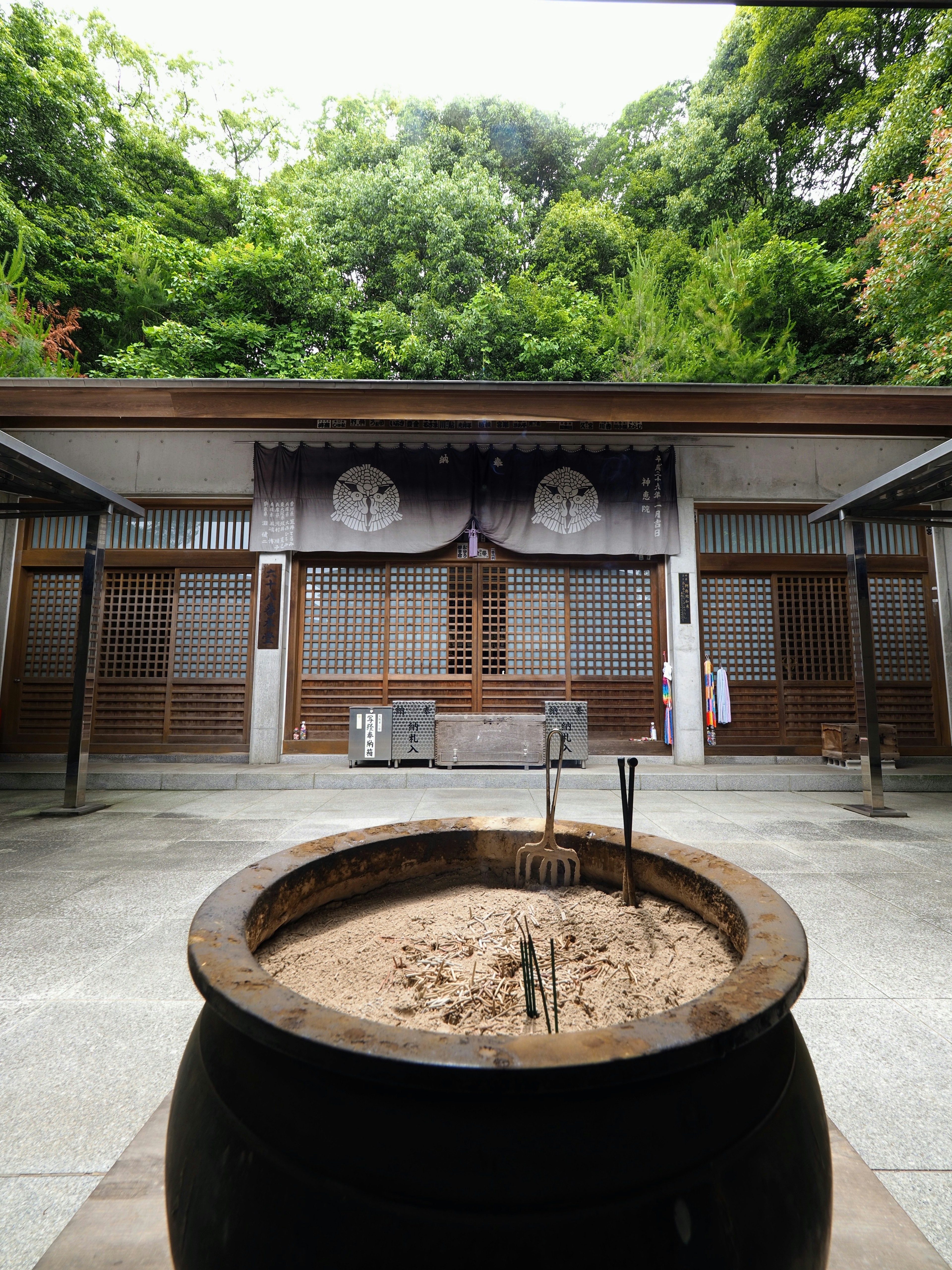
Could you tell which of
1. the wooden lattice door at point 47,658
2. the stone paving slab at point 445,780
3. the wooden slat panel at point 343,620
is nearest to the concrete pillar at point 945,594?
the stone paving slab at point 445,780

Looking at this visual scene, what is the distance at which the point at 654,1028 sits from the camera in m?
0.73

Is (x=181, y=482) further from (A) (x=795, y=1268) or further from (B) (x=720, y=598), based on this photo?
(A) (x=795, y=1268)

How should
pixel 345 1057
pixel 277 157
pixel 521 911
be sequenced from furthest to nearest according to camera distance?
pixel 277 157
pixel 521 911
pixel 345 1057

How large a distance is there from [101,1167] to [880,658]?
10.0 metres

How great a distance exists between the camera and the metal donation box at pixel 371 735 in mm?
7863

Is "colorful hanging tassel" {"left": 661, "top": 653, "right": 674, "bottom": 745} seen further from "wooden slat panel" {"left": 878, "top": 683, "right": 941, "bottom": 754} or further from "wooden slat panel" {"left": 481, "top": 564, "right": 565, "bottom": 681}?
"wooden slat panel" {"left": 878, "top": 683, "right": 941, "bottom": 754}

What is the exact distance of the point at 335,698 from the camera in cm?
868

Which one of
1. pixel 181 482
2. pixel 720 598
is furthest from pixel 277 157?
pixel 720 598

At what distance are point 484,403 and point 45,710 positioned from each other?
7527 mm

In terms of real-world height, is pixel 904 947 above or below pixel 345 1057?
below

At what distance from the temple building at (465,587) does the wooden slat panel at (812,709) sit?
35 mm

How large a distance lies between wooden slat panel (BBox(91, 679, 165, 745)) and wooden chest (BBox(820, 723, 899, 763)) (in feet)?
30.7

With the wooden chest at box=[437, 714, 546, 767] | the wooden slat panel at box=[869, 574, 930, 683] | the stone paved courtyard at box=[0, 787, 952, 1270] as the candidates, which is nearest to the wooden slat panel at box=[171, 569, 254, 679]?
the stone paved courtyard at box=[0, 787, 952, 1270]

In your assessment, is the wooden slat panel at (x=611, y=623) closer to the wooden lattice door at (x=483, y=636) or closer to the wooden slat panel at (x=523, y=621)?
the wooden lattice door at (x=483, y=636)
